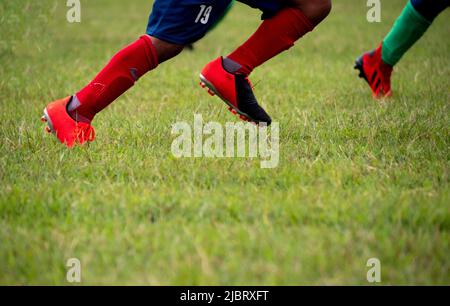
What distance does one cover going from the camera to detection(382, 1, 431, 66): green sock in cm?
411

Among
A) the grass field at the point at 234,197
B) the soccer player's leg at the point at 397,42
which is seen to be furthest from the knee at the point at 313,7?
the soccer player's leg at the point at 397,42

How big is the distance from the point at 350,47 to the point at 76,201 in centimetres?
539

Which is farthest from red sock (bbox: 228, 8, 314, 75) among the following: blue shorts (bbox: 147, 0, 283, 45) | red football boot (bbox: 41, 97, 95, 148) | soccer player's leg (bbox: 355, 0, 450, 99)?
soccer player's leg (bbox: 355, 0, 450, 99)

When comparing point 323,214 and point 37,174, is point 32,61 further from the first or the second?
point 323,214

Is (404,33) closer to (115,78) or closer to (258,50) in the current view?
(258,50)

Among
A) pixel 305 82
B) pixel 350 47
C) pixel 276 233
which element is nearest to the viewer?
pixel 276 233

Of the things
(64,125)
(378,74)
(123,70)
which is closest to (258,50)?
(123,70)

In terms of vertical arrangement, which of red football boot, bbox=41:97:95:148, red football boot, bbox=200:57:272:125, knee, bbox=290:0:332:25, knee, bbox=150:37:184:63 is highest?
knee, bbox=290:0:332:25

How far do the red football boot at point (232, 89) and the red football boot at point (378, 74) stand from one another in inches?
57.0

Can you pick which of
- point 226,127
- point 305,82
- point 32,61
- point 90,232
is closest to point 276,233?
point 90,232

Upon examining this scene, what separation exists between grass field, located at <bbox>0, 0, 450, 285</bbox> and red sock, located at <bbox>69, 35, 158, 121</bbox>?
0.20 m

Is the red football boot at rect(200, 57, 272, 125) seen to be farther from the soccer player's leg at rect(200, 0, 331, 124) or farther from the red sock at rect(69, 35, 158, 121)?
the red sock at rect(69, 35, 158, 121)
